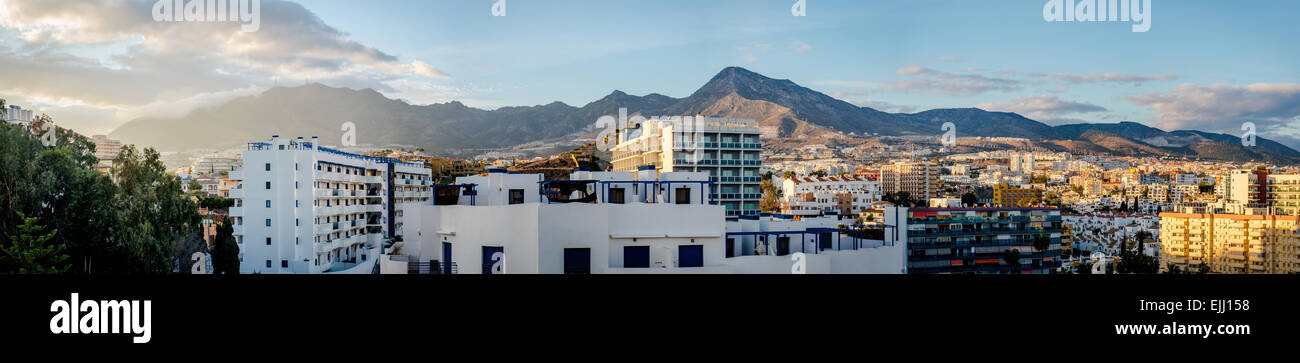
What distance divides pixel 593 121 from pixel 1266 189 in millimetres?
75288

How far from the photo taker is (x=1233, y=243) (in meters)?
62.3

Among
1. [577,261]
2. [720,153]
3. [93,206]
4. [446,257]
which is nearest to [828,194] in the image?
[720,153]

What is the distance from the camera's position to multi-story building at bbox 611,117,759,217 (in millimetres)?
42812

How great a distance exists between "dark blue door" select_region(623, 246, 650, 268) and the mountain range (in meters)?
A: 36.3

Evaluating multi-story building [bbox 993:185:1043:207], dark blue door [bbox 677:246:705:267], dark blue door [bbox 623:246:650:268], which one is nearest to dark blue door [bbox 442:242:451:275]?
dark blue door [bbox 623:246:650:268]

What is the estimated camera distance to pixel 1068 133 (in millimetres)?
146000

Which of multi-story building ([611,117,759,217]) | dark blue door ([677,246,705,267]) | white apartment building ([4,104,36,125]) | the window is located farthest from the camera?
multi-story building ([611,117,759,217])

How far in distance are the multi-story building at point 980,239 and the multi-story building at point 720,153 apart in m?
15.9

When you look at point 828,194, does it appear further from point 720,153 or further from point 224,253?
point 224,253

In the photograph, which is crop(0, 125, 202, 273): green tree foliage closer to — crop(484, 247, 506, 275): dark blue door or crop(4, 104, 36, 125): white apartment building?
crop(4, 104, 36, 125): white apartment building

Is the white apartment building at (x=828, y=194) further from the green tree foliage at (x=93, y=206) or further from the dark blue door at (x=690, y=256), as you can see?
the dark blue door at (x=690, y=256)

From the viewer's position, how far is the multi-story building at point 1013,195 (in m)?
94.0

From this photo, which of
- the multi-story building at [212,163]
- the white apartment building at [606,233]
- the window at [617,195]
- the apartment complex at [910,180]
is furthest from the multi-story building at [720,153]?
the apartment complex at [910,180]
